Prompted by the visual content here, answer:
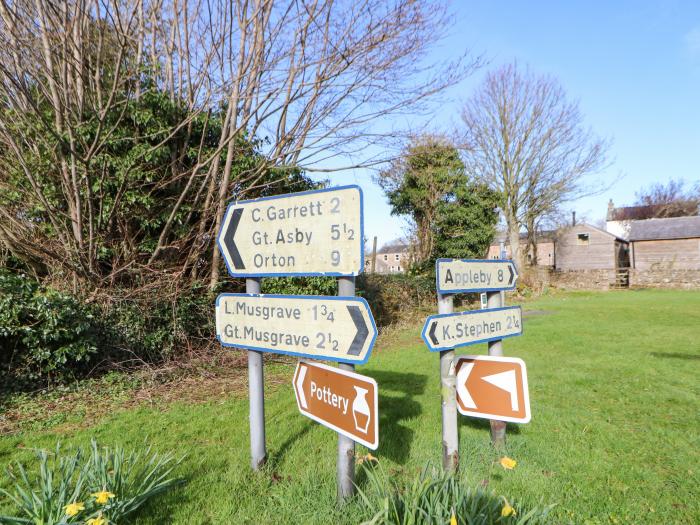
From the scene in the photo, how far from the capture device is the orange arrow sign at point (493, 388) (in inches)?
113

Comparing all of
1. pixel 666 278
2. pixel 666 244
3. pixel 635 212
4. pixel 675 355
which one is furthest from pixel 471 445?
pixel 635 212

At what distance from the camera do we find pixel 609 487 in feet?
9.87

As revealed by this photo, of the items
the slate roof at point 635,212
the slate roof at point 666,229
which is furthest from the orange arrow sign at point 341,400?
the slate roof at point 635,212

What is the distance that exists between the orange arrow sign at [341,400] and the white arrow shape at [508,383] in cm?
131

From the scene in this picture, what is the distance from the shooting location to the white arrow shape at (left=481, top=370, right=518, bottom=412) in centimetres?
288

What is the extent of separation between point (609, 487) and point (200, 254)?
750 cm

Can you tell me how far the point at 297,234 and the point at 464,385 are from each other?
1830 mm

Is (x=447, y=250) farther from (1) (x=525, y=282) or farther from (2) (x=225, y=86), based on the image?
(2) (x=225, y=86)

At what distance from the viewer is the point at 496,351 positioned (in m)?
3.56

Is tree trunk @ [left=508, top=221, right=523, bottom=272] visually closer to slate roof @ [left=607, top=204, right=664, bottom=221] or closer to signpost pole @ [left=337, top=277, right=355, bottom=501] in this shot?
signpost pole @ [left=337, top=277, right=355, bottom=501]

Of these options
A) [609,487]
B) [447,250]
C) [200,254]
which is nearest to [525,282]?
[447,250]

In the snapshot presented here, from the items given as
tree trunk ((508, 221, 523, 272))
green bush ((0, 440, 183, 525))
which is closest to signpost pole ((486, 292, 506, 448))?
green bush ((0, 440, 183, 525))

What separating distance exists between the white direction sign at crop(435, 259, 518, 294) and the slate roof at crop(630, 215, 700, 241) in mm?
39329

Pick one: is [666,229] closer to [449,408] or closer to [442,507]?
[449,408]
